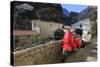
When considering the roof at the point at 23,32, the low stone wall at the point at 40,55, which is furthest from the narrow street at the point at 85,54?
the roof at the point at 23,32

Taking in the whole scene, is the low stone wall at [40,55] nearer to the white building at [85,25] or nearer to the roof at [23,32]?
the roof at [23,32]

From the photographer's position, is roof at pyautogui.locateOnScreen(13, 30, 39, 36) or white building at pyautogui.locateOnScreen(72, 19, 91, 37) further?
white building at pyautogui.locateOnScreen(72, 19, 91, 37)

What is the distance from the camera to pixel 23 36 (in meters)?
1.63

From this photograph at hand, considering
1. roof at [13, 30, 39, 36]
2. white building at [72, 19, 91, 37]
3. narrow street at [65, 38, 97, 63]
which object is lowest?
narrow street at [65, 38, 97, 63]

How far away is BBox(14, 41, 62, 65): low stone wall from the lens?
5.29 feet

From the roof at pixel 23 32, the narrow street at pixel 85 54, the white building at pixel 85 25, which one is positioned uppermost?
the white building at pixel 85 25

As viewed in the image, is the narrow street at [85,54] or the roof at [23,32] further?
the narrow street at [85,54]

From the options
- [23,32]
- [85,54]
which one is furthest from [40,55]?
[85,54]

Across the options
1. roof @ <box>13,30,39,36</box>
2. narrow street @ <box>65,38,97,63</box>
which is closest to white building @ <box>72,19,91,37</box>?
narrow street @ <box>65,38,97,63</box>

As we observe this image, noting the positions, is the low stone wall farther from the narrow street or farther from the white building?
the white building

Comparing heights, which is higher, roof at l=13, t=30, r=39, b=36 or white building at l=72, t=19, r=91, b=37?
white building at l=72, t=19, r=91, b=37

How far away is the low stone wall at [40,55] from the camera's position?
63.5 inches

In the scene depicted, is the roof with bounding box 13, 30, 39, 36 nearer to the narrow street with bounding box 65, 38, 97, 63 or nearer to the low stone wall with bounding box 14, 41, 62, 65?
the low stone wall with bounding box 14, 41, 62, 65
